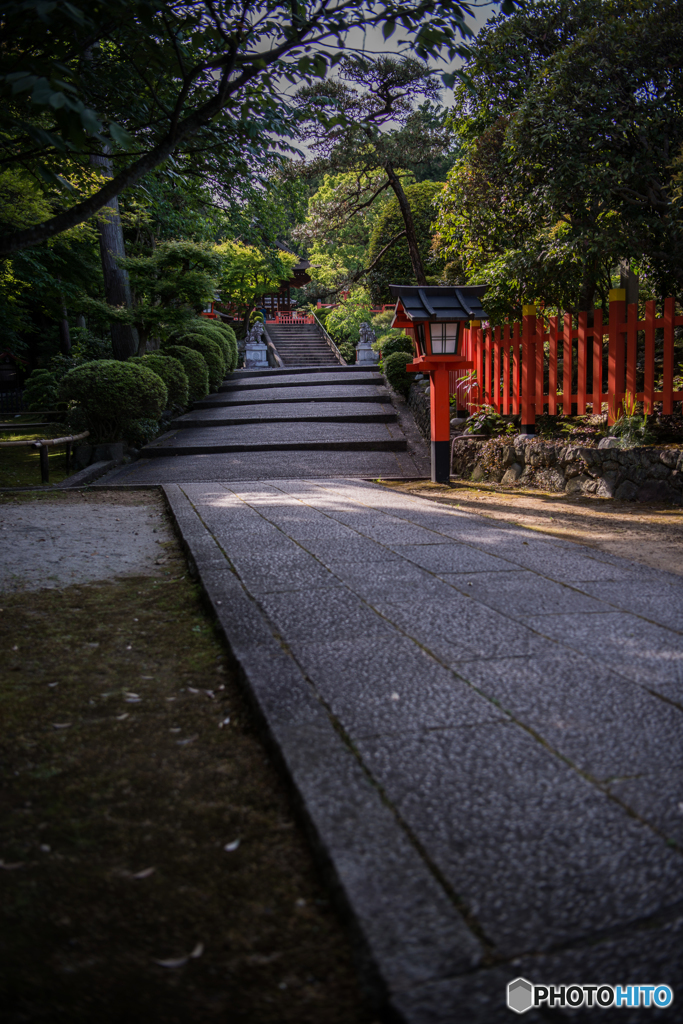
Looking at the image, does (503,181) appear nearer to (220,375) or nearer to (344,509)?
(344,509)

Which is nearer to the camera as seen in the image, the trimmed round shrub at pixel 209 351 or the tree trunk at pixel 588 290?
the tree trunk at pixel 588 290

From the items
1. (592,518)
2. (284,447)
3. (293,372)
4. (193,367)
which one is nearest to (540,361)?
(592,518)

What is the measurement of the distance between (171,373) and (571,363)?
802 centimetres

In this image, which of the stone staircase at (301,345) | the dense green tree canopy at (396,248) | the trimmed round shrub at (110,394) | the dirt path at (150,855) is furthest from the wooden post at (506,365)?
the stone staircase at (301,345)

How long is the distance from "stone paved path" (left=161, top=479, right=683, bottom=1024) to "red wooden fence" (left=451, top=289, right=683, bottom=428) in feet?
10.5

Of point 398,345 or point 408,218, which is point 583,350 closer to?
point 398,345

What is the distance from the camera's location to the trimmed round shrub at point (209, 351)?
52.4 ft

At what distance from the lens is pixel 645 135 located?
6.20 meters

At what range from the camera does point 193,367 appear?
14523 mm

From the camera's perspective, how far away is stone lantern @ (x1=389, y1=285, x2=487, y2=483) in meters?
7.15

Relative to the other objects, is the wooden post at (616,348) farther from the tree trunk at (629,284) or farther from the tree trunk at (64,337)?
the tree trunk at (64,337)

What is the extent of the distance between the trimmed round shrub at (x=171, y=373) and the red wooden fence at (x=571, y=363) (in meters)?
5.72

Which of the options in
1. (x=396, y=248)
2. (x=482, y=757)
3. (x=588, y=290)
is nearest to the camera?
(x=482, y=757)

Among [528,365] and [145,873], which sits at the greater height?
[528,365]
